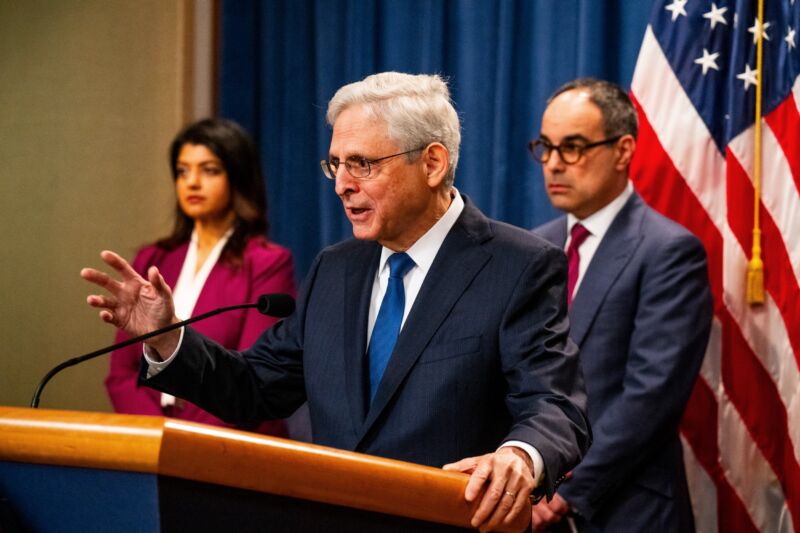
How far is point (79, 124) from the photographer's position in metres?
4.75

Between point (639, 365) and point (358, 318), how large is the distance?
1.17 metres

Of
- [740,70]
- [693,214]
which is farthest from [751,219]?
[740,70]

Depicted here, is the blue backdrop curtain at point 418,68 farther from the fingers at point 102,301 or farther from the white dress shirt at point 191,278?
the fingers at point 102,301

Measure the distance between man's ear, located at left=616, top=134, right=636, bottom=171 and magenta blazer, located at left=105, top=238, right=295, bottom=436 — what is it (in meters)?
1.14

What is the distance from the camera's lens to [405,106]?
2.16 meters

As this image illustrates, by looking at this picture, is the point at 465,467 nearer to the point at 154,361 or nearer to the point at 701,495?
the point at 154,361

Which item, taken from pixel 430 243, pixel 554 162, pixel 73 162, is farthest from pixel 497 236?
pixel 73 162

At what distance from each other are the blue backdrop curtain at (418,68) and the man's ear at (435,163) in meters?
1.92

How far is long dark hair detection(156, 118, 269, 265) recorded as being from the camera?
12.0 feet

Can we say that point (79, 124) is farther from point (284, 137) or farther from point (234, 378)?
point (234, 378)

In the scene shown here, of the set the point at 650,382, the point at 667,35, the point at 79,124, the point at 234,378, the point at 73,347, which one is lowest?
the point at 73,347

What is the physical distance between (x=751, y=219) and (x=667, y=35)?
0.69 meters

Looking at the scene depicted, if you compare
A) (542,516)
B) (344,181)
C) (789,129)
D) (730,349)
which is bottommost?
(542,516)

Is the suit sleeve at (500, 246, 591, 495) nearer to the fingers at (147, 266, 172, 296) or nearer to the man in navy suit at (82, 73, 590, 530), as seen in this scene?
the man in navy suit at (82, 73, 590, 530)
